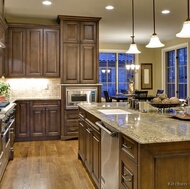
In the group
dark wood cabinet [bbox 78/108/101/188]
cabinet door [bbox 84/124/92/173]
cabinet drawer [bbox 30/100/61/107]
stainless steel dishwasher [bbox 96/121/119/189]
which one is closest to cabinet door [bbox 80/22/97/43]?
cabinet drawer [bbox 30/100/61/107]

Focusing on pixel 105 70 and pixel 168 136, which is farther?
pixel 105 70

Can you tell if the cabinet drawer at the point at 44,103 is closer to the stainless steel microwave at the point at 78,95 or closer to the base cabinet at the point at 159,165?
the stainless steel microwave at the point at 78,95

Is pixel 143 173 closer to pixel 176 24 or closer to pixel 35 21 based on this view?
pixel 35 21

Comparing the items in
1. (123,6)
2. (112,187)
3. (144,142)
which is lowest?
(112,187)

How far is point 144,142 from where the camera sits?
1.56 m

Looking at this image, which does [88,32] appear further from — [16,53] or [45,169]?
[45,169]

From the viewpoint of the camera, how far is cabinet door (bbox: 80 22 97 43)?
5605mm

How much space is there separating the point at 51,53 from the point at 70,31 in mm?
660

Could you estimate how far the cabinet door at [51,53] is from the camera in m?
5.65

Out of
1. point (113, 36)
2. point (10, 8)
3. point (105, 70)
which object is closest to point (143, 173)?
point (10, 8)

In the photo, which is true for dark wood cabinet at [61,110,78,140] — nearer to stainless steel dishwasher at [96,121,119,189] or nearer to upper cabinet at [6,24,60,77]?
upper cabinet at [6,24,60,77]

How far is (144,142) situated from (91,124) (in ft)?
5.08

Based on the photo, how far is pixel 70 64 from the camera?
18.3 feet

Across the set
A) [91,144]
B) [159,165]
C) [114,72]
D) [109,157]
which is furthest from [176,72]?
[159,165]
